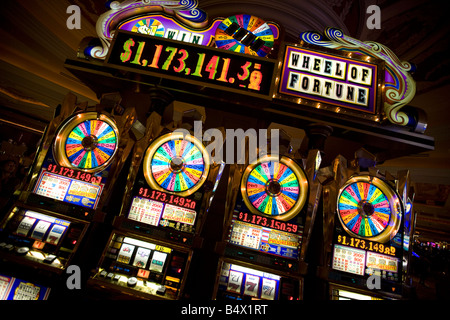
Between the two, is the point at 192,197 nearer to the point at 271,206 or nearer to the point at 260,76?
the point at 271,206

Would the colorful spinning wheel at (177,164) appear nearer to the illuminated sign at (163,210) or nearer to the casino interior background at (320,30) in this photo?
the illuminated sign at (163,210)

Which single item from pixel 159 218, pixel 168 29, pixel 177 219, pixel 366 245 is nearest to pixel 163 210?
pixel 159 218

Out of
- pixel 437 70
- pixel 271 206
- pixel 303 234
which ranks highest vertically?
pixel 437 70

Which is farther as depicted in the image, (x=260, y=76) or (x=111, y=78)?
(x=111, y=78)

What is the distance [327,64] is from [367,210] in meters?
2.40

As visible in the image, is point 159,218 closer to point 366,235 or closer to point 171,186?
point 171,186

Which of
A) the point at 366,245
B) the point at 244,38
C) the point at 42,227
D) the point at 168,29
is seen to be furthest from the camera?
the point at 244,38

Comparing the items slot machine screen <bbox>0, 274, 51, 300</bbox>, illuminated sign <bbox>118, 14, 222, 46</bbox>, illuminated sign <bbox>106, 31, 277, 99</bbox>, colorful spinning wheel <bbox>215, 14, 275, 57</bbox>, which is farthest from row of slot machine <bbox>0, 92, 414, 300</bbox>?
colorful spinning wheel <bbox>215, 14, 275, 57</bbox>

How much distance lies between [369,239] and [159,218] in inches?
115

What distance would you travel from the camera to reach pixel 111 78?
4.18 metres

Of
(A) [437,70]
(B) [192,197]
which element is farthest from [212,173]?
(A) [437,70]

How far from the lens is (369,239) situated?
324 centimetres

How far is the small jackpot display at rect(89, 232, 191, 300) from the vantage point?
8.82ft

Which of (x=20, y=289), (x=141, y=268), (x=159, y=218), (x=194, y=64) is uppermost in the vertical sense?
(x=194, y=64)
